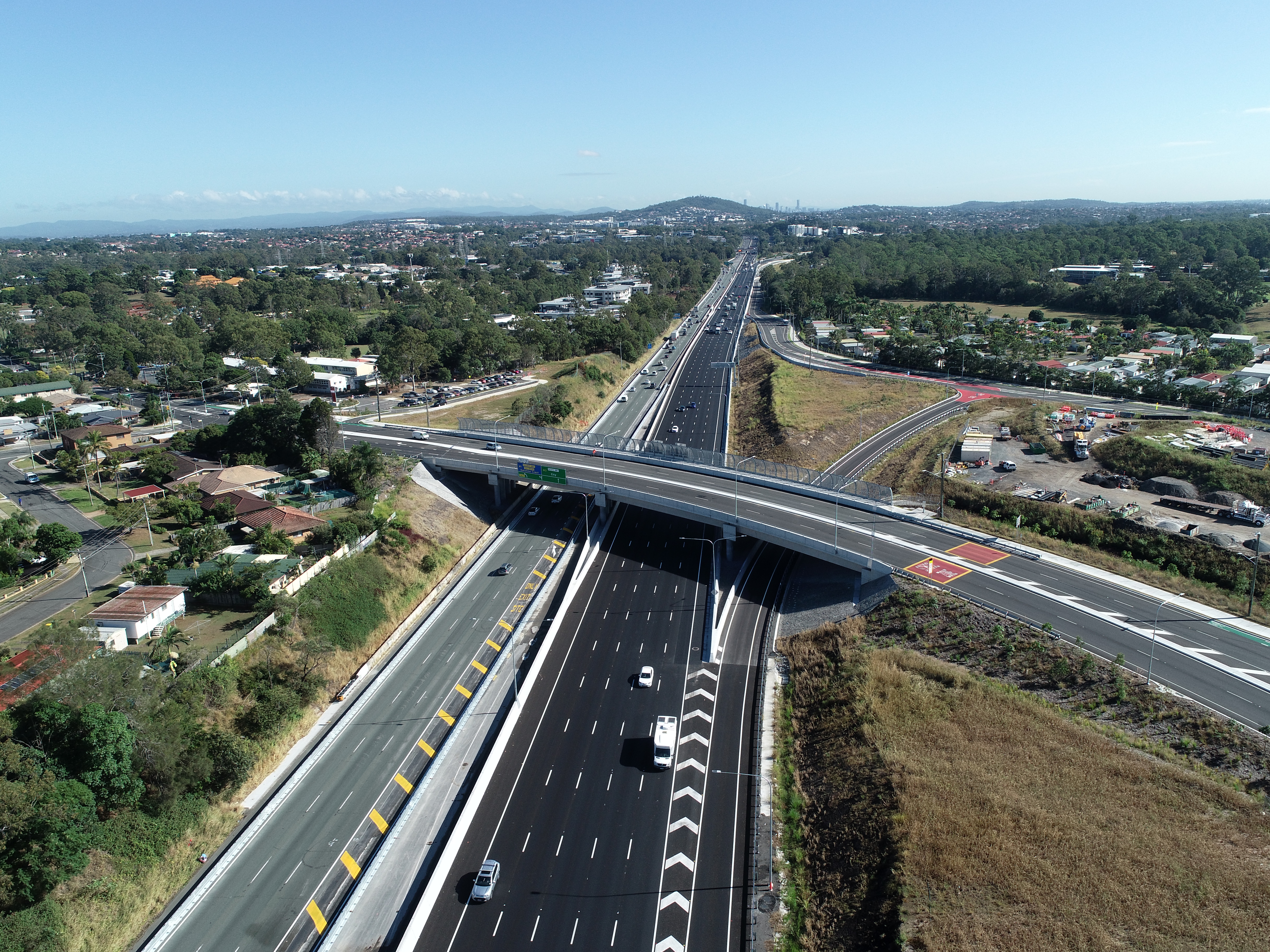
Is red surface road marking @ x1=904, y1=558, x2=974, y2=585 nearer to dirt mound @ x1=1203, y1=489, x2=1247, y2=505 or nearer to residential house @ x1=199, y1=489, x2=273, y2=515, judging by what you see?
dirt mound @ x1=1203, y1=489, x2=1247, y2=505

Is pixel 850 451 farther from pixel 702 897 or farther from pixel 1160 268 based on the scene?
pixel 1160 268

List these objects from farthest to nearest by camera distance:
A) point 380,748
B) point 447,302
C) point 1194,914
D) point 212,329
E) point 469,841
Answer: point 447,302 → point 212,329 → point 380,748 → point 469,841 → point 1194,914

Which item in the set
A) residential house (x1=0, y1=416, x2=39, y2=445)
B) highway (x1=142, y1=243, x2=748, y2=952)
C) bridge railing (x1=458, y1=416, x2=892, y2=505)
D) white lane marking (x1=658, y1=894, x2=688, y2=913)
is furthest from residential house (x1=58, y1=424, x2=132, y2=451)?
white lane marking (x1=658, y1=894, x2=688, y2=913)

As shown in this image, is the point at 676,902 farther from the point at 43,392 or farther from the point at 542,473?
the point at 43,392

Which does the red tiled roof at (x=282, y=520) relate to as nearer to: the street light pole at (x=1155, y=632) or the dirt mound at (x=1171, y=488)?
the street light pole at (x=1155, y=632)

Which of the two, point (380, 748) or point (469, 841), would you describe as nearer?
point (469, 841)

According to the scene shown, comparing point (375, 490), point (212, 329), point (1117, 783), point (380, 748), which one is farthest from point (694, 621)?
point (212, 329)

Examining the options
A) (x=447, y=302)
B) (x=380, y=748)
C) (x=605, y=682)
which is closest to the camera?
(x=380, y=748)
